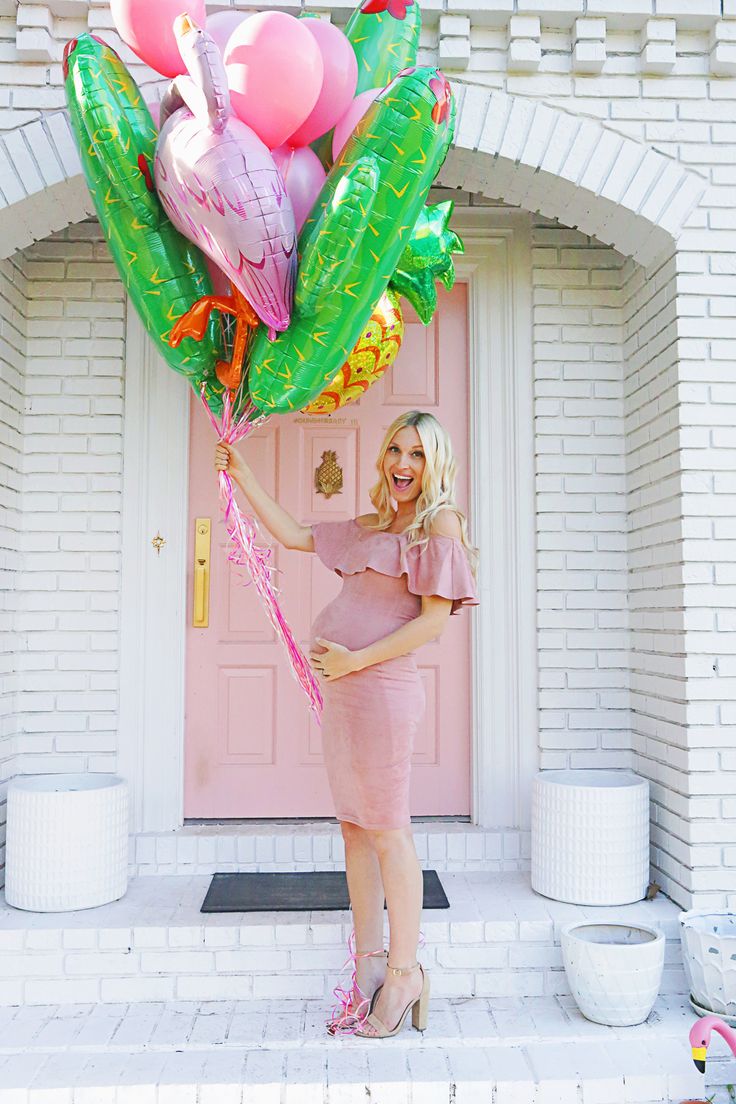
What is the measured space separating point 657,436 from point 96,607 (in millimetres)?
1893

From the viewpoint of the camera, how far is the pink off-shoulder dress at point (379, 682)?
2.24 m

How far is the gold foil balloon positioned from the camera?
2408 millimetres

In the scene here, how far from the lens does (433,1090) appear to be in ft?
6.91

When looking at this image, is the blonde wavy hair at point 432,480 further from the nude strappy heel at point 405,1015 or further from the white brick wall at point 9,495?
the white brick wall at point 9,495

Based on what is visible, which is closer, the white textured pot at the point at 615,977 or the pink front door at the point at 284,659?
the white textured pot at the point at 615,977

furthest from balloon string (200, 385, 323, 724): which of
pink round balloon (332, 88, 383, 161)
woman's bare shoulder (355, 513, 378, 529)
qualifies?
pink round balloon (332, 88, 383, 161)

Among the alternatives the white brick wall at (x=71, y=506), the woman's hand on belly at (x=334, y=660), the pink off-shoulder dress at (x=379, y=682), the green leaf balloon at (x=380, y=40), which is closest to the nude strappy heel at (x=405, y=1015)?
the pink off-shoulder dress at (x=379, y=682)

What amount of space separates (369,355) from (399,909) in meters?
1.37

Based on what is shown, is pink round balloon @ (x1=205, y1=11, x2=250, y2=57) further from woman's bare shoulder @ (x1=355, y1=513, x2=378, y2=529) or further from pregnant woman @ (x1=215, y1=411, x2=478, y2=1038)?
woman's bare shoulder @ (x1=355, y1=513, x2=378, y2=529)

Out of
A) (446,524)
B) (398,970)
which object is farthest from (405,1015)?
(446,524)

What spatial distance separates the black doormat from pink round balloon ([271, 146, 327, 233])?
72.1 inches

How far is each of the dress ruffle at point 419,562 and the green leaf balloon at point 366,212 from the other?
505 millimetres

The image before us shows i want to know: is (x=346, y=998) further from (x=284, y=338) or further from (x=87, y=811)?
(x=284, y=338)

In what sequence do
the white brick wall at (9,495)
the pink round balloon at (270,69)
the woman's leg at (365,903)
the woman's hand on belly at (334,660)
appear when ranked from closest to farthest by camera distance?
the pink round balloon at (270,69) → the woman's hand on belly at (334,660) → the woman's leg at (365,903) → the white brick wall at (9,495)
